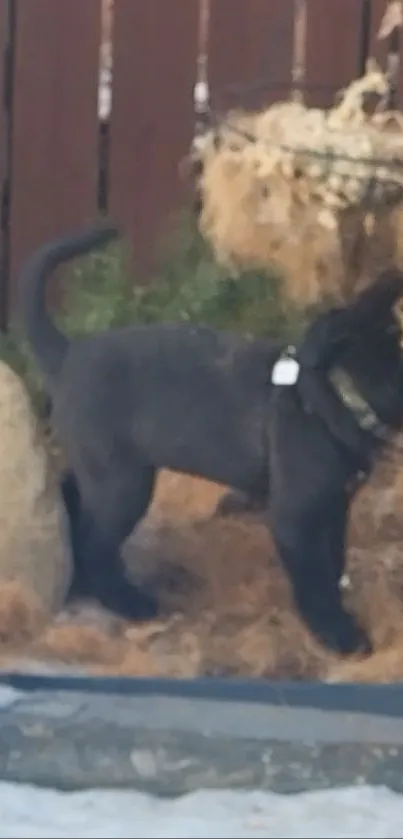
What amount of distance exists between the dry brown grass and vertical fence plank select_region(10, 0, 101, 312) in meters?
0.68

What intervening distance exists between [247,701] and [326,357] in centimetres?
34

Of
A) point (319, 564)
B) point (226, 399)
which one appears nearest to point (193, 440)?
point (226, 399)

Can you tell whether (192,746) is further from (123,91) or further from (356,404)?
(123,91)

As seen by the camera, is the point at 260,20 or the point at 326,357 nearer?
the point at 326,357

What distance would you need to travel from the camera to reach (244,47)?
2178 millimetres

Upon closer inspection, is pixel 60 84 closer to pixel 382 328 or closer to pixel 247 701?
pixel 382 328

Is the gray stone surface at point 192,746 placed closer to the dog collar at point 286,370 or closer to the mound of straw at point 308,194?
the dog collar at point 286,370

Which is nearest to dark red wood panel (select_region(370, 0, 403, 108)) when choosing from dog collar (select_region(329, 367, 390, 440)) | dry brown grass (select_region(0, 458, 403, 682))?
dry brown grass (select_region(0, 458, 403, 682))

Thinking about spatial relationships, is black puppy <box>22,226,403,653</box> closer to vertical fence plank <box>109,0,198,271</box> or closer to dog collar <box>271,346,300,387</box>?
→ dog collar <box>271,346,300,387</box>

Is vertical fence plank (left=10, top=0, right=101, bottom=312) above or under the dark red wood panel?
under

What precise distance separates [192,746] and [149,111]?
1.23 m

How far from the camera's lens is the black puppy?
1.33m

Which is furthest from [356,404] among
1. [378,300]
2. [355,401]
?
[378,300]

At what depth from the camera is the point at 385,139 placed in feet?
5.03
